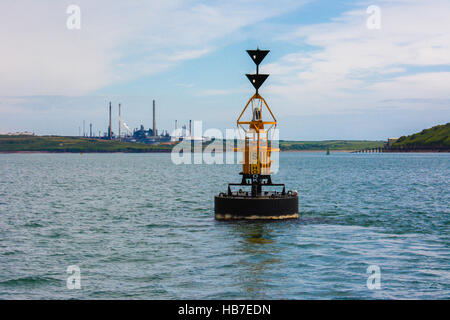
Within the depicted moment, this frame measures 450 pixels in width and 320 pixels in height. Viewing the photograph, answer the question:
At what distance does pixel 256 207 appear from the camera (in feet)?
117

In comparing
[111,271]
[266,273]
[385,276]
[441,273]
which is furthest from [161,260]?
[441,273]

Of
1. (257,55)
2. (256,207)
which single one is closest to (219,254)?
(256,207)

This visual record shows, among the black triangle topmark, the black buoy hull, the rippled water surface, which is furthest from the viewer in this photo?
the black triangle topmark

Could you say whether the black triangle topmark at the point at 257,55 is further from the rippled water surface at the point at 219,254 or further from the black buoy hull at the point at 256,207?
the rippled water surface at the point at 219,254

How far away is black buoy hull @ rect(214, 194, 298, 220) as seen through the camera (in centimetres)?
3560

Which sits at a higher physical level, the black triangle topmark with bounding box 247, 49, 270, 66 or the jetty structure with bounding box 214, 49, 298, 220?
the black triangle topmark with bounding box 247, 49, 270, 66

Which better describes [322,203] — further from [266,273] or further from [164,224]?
[266,273]

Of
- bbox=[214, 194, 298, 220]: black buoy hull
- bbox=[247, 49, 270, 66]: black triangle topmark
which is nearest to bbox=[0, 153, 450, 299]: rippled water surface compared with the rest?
bbox=[214, 194, 298, 220]: black buoy hull

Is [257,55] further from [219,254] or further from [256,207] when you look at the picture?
[219,254]

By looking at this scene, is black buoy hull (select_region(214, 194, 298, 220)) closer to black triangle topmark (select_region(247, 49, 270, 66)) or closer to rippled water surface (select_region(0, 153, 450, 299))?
rippled water surface (select_region(0, 153, 450, 299))

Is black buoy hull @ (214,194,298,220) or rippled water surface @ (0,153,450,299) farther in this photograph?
black buoy hull @ (214,194,298,220)

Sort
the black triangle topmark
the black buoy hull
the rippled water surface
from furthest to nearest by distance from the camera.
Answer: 1. the black triangle topmark
2. the black buoy hull
3. the rippled water surface

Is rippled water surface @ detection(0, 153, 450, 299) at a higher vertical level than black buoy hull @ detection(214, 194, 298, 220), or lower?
lower

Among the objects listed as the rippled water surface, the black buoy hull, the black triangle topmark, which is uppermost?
the black triangle topmark
